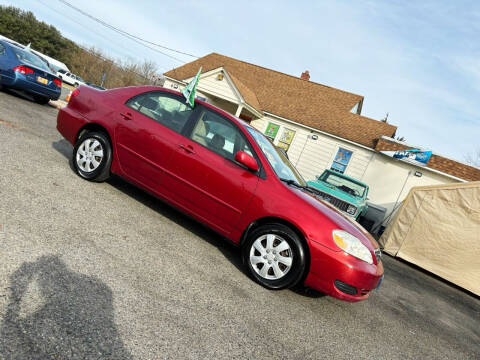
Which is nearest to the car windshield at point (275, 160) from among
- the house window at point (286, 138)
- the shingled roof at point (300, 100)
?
the shingled roof at point (300, 100)

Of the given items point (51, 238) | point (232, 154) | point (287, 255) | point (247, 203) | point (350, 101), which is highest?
point (350, 101)

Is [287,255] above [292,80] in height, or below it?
below

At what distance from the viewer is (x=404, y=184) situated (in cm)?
1562

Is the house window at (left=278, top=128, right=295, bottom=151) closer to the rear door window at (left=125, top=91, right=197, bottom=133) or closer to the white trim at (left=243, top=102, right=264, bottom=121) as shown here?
the white trim at (left=243, top=102, right=264, bottom=121)

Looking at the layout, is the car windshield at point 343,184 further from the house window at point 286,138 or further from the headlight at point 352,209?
the house window at point 286,138

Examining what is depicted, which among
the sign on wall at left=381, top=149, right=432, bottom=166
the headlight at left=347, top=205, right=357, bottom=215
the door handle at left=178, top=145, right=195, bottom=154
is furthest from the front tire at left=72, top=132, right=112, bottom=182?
A: the sign on wall at left=381, top=149, right=432, bottom=166

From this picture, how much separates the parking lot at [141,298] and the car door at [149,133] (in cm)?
56

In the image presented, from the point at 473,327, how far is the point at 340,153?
41.2ft

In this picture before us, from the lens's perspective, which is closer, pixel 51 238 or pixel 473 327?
pixel 51 238

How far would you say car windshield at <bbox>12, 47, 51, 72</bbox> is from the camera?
9.17 m

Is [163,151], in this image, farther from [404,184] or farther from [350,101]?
[350,101]

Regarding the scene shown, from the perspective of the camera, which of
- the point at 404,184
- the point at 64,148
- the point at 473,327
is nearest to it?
the point at 473,327

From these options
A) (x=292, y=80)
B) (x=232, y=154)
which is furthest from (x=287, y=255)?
(x=292, y=80)

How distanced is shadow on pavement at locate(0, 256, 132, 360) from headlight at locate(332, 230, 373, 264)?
2.22 metres
